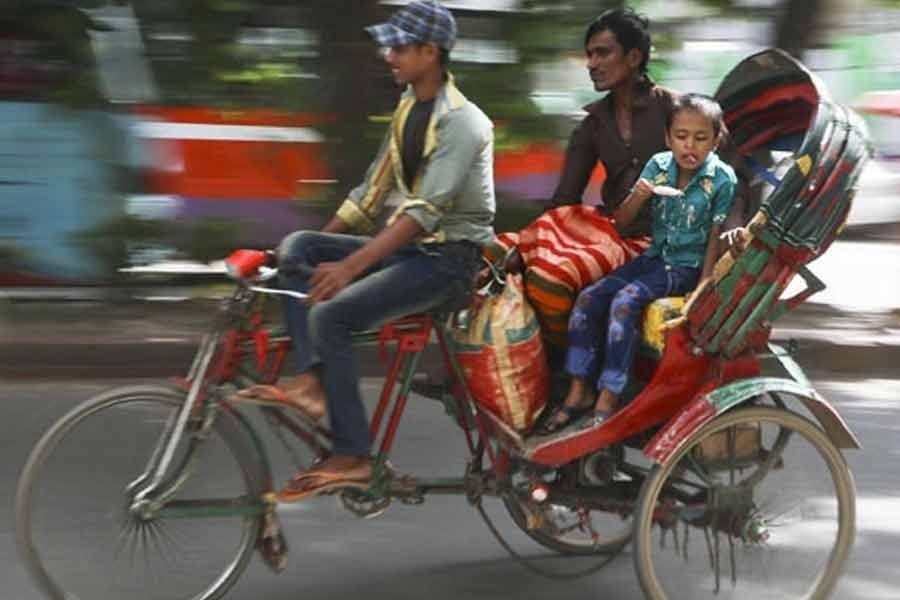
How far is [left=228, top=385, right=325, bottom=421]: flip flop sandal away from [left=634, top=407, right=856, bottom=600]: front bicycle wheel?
0.97 m

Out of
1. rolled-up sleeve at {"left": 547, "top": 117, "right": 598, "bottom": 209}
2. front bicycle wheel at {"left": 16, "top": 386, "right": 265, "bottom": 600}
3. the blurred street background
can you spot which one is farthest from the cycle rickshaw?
the blurred street background

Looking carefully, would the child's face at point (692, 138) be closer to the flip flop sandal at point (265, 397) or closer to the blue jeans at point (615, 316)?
the blue jeans at point (615, 316)

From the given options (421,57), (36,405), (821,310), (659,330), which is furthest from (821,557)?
(821,310)

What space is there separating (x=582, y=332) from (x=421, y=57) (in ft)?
2.70

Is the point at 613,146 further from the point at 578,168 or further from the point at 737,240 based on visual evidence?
the point at 737,240

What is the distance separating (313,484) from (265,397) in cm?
26

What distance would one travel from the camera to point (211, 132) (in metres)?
7.70

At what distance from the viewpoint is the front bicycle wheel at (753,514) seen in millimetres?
4023

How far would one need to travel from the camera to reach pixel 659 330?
3953 millimetres

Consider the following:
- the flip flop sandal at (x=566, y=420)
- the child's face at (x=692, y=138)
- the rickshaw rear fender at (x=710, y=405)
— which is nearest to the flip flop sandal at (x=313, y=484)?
the flip flop sandal at (x=566, y=420)

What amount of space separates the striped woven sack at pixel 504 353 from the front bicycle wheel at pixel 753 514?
435 mm

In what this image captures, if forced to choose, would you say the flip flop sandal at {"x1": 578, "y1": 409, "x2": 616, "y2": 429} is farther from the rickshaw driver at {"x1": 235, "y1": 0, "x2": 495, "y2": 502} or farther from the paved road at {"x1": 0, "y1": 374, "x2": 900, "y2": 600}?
the paved road at {"x1": 0, "y1": 374, "x2": 900, "y2": 600}

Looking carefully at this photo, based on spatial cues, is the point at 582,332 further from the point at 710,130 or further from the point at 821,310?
the point at 821,310

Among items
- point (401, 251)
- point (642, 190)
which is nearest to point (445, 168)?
point (401, 251)
